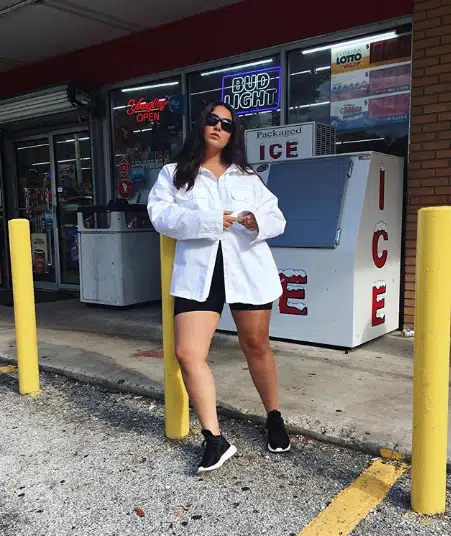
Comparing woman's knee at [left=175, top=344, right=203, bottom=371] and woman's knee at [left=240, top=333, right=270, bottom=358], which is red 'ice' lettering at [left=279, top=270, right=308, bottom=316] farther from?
woman's knee at [left=175, top=344, right=203, bottom=371]

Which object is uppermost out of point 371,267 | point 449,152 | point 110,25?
point 110,25

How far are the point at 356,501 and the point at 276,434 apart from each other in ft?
1.82

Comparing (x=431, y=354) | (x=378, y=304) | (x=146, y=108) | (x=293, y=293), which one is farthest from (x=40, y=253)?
(x=431, y=354)

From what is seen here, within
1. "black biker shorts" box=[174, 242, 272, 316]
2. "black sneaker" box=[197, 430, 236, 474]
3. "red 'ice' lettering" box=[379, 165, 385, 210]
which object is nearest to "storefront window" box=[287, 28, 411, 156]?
"red 'ice' lettering" box=[379, 165, 385, 210]

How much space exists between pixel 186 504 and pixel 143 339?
282cm

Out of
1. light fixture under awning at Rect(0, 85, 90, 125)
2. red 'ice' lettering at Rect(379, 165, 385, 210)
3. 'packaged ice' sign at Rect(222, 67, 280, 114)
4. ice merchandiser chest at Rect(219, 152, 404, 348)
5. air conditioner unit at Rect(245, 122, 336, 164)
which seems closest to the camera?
ice merchandiser chest at Rect(219, 152, 404, 348)

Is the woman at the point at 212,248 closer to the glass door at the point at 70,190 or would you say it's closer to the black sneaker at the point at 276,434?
the black sneaker at the point at 276,434

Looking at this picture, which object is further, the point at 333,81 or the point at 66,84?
the point at 66,84

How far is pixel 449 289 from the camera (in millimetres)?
2078

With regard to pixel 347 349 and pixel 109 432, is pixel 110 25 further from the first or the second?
pixel 109 432

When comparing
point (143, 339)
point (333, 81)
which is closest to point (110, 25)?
point (333, 81)

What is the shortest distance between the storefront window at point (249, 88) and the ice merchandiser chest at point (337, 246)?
57.6 inches

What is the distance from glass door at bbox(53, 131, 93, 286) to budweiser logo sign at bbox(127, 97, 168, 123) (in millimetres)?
1110

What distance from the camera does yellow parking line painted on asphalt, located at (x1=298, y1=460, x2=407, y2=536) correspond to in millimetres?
2128
